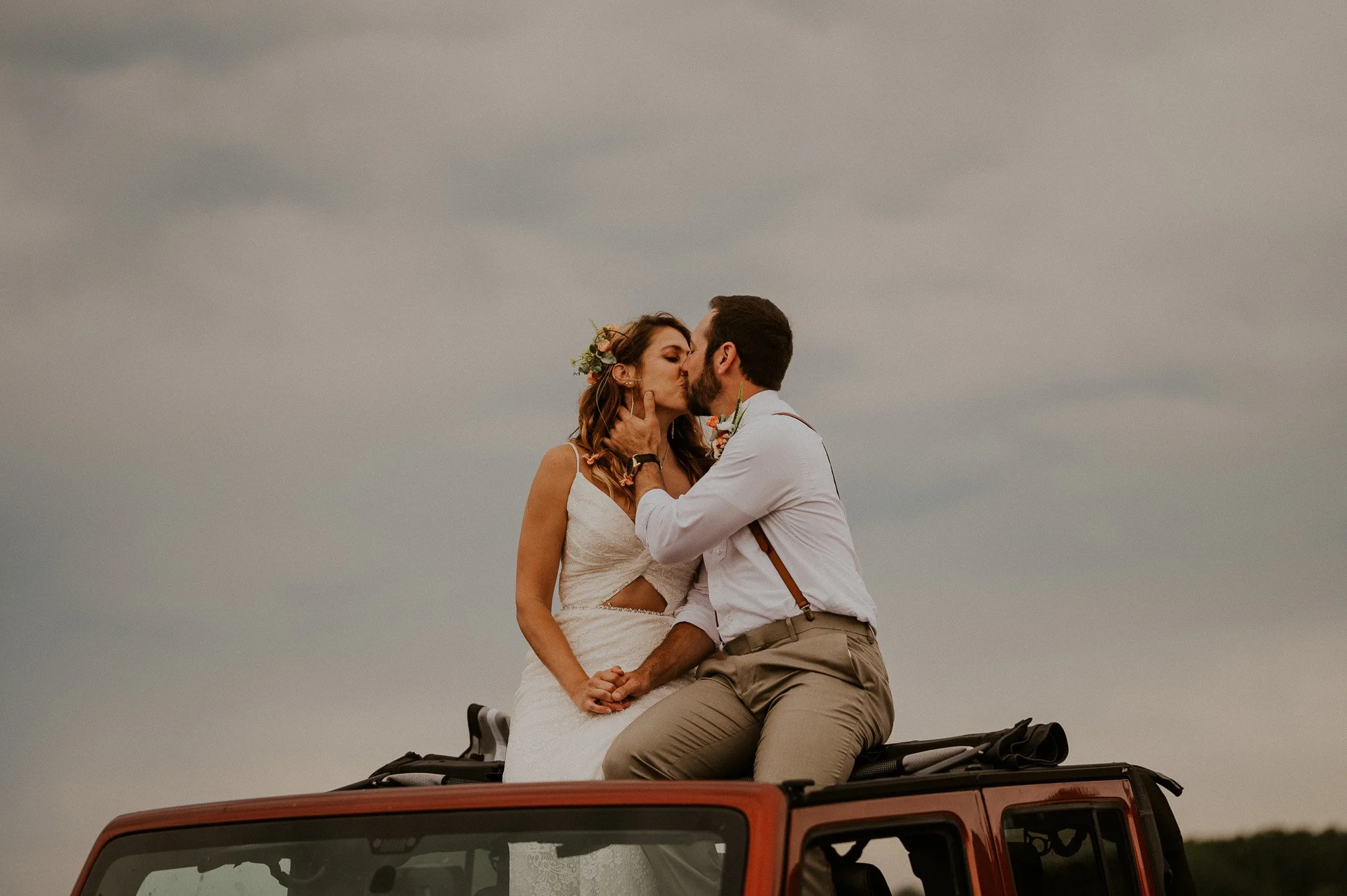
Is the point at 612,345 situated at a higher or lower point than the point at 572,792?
higher

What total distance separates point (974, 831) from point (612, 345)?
10.4 feet

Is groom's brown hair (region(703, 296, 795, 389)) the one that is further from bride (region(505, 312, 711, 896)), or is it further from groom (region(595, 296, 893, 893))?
bride (region(505, 312, 711, 896))

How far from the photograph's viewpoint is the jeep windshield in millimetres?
2984

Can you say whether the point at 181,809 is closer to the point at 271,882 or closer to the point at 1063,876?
the point at 271,882

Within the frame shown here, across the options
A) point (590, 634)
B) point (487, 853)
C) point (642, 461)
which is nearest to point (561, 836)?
point (487, 853)

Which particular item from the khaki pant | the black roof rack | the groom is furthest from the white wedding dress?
the black roof rack

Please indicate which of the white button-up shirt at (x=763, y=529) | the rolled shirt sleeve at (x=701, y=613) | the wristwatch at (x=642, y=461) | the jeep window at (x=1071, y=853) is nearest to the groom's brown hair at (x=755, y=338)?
the white button-up shirt at (x=763, y=529)

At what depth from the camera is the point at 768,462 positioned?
16.4 feet

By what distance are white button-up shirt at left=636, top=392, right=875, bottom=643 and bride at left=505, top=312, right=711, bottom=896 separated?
64 centimetres

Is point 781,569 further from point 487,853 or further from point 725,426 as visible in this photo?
point 487,853

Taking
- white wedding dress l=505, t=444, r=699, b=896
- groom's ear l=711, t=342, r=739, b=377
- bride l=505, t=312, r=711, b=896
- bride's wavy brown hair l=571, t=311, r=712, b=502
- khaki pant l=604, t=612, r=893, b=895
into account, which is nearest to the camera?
khaki pant l=604, t=612, r=893, b=895

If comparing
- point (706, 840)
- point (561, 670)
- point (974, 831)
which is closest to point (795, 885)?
point (706, 840)

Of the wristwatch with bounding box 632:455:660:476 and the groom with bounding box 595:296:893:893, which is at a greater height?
the wristwatch with bounding box 632:455:660:476

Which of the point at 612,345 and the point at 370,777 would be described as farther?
the point at 612,345
